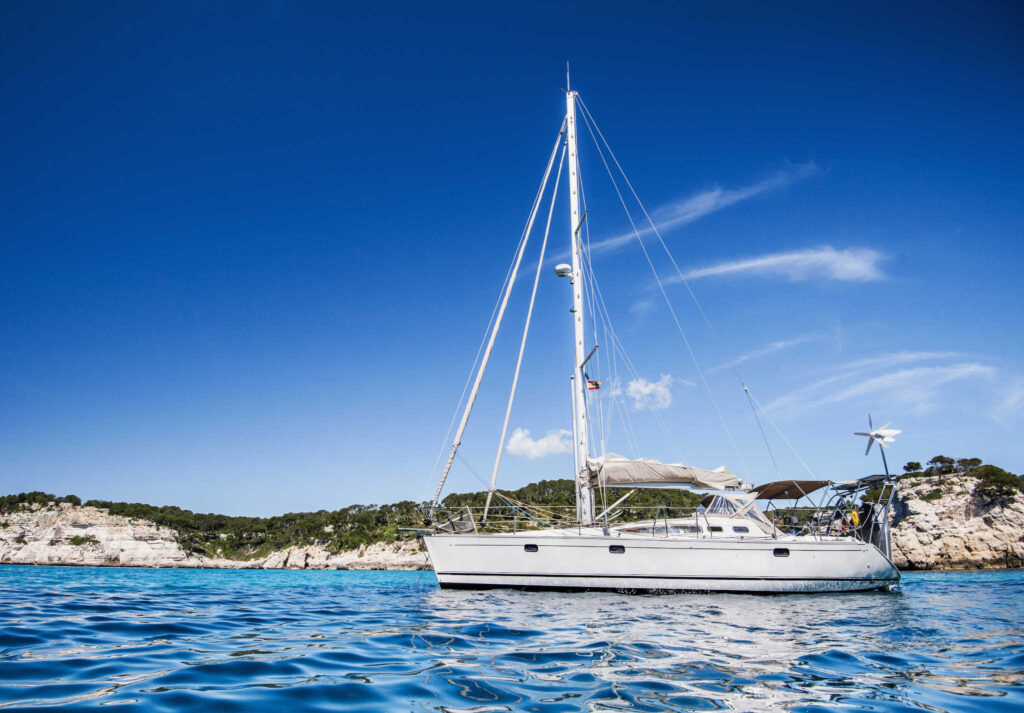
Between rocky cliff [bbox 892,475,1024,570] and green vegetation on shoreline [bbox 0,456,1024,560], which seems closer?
rocky cliff [bbox 892,475,1024,570]

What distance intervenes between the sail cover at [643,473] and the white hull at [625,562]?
2.09 m

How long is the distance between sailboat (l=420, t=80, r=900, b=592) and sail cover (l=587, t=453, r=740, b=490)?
3 centimetres

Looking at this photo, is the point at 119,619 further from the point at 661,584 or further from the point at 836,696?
the point at 661,584

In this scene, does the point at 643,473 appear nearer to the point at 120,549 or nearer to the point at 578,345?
the point at 578,345

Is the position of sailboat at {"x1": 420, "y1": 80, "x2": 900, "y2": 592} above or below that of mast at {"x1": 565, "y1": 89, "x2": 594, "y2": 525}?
below

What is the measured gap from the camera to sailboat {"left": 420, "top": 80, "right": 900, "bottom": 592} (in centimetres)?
1587

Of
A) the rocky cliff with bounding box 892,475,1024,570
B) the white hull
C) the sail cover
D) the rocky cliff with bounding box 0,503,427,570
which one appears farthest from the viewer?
the rocky cliff with bounding box 0,503,427,570

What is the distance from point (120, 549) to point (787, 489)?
8922 cm

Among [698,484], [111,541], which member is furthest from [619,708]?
[111,541]

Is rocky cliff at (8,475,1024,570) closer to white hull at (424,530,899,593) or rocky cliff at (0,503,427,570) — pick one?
rocky cliff at (0,503,427,570)

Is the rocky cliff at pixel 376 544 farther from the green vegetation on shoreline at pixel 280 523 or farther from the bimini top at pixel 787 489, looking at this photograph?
the bimini top at pixel 787 489

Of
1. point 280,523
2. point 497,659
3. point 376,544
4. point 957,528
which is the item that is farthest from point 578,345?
point 280,523

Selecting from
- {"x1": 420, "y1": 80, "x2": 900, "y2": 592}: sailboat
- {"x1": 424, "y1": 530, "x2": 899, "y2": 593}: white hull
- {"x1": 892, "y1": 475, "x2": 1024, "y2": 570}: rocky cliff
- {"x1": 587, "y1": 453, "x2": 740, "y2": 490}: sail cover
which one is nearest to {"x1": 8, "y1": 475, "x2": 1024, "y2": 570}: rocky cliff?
{"x1": 892, "y1": 475, "x2": 1024, "y2": 570}: rocky cliff

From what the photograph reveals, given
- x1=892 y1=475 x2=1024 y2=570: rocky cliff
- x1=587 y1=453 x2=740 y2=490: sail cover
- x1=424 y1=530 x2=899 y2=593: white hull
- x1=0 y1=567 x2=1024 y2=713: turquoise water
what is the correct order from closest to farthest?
x1=0 y1=567 x2=1024 y2=713: turquoise water, x1=424 y1=530 x2=899 y2=593: white hull, x1=587 y1=453 x2=740 y2=490: sail cover, x1=892 y1=475 x2=1024 y2=570: rocky cliff
